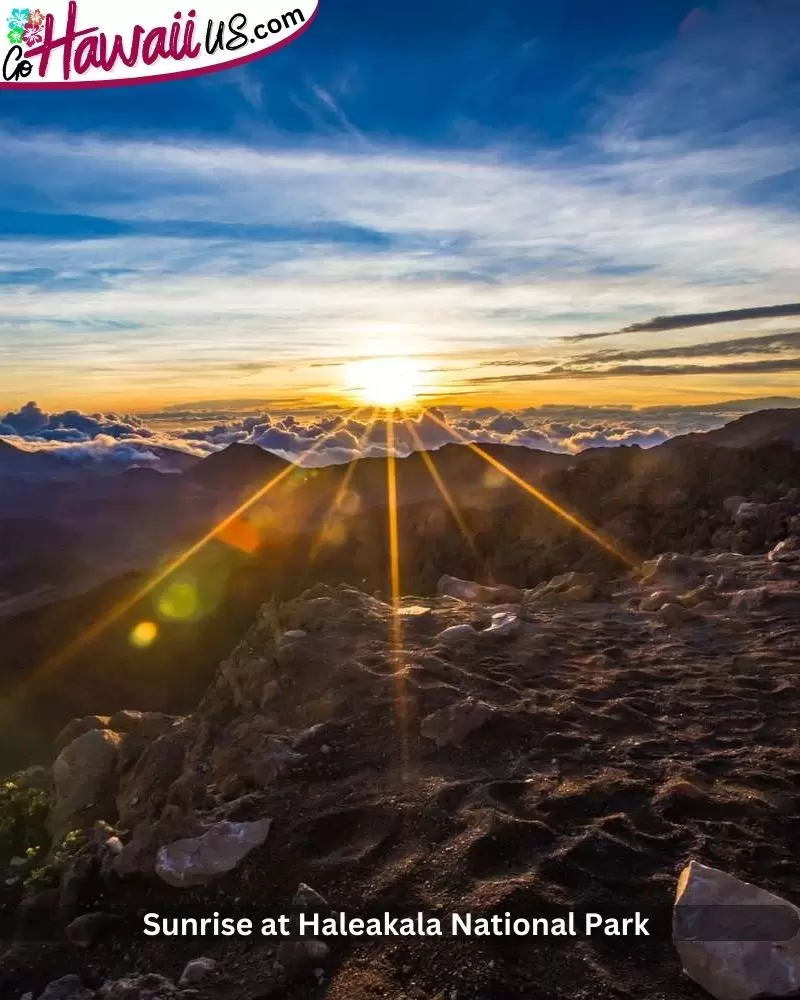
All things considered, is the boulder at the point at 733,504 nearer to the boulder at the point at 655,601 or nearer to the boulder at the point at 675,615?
the boulder at the point at 655,601

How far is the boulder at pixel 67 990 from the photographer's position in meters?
3.55

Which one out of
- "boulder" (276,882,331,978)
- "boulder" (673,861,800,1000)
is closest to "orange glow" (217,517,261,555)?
"boulder" (276,882,331,978)

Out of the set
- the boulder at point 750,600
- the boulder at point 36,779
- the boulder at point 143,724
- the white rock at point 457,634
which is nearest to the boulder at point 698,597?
the boulder at point 750,600

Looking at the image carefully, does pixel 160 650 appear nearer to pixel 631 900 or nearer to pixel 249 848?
pixel 249 848

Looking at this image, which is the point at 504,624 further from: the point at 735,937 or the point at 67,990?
the point at 67,990

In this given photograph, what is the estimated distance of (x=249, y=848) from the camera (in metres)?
4.35

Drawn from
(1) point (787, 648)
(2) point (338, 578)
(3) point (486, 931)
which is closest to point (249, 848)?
(3) point (486, 931)

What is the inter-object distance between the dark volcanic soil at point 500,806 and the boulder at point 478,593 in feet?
11.0

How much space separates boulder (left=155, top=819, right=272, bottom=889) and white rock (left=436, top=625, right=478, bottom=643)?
349 cm

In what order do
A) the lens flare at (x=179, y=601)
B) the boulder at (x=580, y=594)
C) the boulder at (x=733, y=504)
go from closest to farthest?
the boulder at (x=580, y=594), the boulder at (x=733, y=504), the lens flare at (x=179, y=601)

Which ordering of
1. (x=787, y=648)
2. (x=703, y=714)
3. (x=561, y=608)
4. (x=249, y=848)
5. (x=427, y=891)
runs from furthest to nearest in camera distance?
(x=561, y=608) < (x=787, y=648) < (x=703, y=714) < (x=249, y=848) < (x=427, y=891)

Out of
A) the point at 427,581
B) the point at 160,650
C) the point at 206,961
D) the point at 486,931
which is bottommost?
the point at 160,650

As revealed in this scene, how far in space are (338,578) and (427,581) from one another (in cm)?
655

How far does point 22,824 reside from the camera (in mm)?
6797
